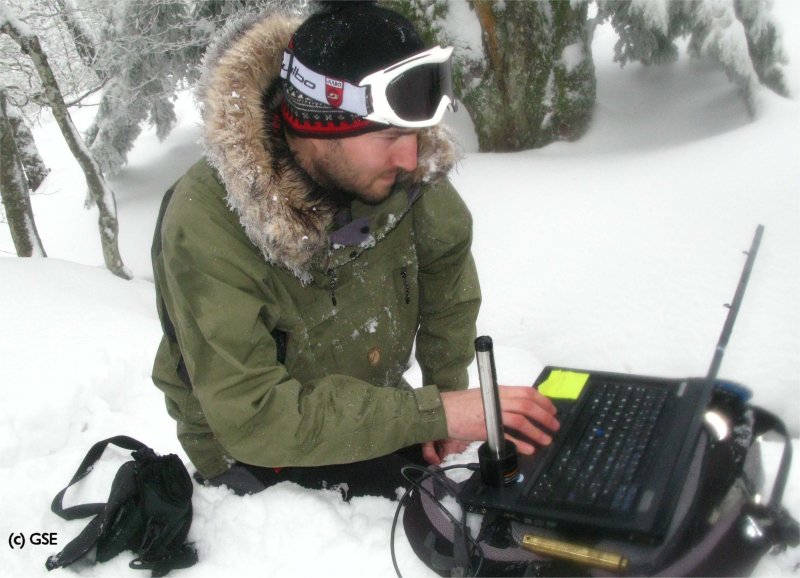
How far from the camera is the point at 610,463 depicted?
1419 mm

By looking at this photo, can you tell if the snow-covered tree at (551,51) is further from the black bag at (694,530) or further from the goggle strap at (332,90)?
the black bag at (694,530)

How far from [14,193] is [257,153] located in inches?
376

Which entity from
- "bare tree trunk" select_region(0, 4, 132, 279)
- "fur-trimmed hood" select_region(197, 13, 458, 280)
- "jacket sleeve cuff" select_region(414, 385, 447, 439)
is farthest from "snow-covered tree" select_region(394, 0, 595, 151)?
"jacket sleeve cuff" select_region(414, 385, 447, 439)

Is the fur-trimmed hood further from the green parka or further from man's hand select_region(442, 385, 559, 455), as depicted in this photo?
man's hand select_region(442, 385, 559, 455)

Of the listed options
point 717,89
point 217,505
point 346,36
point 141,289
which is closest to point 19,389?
point 217,505

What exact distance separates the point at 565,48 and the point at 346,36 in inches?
295

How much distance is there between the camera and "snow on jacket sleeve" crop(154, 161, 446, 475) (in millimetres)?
1611

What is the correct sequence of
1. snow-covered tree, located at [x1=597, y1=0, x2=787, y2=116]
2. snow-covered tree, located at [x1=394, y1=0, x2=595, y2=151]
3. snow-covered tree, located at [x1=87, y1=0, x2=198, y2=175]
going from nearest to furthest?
snow-covered tree, located at [x1=597, y1=0, x2=787, y2=116], snow-covered tree, located at [x1=394, y1=0, x2=595, y2=151], snow-covered tree, located at [x1=87, y1=0, x2=198, y2=175]

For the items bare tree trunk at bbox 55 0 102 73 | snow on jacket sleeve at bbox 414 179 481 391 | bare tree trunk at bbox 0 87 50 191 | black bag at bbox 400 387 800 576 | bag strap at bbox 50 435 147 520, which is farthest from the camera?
bare tree trunk at bbox 0 87 50 191

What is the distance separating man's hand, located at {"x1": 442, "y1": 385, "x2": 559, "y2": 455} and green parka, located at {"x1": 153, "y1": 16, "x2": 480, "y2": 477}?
47 millimetres

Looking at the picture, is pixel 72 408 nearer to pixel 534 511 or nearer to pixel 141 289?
pixel 534 511

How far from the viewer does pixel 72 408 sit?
3773mm

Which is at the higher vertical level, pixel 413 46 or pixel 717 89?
pixel 413 46

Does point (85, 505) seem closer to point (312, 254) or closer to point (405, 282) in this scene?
point (312, 254)
